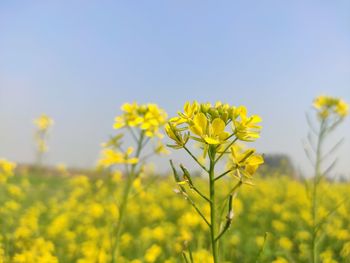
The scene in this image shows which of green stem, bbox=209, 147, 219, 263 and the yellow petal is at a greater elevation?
the yellow petal

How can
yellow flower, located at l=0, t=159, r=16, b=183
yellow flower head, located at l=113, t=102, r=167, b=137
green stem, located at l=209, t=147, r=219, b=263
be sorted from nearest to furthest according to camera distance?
green stem, located at l=209, t=147, r=219, b=263, yellow flower head, located at l=113, t=102, r=167, b=137, yellow flower, located at l=0, t=159, r=16, b=183

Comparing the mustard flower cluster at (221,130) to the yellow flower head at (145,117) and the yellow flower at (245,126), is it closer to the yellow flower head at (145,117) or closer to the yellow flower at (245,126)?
the yellow flower at (245,126)

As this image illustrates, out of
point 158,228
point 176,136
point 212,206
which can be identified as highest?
point 158,228

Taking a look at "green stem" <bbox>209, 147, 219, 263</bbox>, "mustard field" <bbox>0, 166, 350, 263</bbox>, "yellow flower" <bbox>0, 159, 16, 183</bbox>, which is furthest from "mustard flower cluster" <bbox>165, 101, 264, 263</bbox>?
"yellow flower" <bbox>0, 159, 16, 183</bbox>

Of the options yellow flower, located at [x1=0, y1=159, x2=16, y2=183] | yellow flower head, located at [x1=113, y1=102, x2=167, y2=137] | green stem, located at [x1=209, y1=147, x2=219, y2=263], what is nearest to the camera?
green stem, located at [x1=209, y1=147, x2=219, y2=263]

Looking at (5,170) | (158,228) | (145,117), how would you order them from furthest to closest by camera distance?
(158,228) → (5,170) → (145,117)

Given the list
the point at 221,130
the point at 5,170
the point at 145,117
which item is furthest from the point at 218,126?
the point at 5,170

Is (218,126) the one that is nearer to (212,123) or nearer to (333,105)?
(212,123)

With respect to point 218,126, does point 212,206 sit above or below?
below

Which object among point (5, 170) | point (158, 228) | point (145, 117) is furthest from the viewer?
point (158, 228)

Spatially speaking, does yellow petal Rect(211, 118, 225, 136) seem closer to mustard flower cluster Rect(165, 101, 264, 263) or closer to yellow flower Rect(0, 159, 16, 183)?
mustard flower cluster Rect(165, 101, 264, 263)
